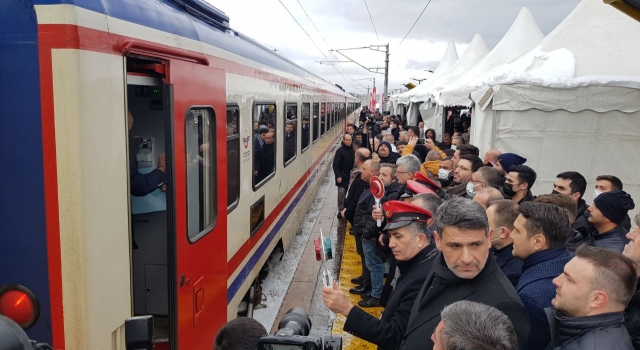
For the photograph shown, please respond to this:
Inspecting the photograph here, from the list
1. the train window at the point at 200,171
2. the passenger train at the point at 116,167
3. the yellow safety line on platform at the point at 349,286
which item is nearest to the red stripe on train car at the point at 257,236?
the passenger train at the point at 116,167

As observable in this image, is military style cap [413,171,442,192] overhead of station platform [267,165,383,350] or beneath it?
overhead

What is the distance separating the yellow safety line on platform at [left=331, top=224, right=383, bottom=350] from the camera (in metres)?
5.12

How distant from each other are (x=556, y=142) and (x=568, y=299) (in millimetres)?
5621

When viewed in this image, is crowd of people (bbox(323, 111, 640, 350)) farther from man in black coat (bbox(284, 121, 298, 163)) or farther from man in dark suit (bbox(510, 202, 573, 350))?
man in black coat (bbox(284, 121, 298, 163))

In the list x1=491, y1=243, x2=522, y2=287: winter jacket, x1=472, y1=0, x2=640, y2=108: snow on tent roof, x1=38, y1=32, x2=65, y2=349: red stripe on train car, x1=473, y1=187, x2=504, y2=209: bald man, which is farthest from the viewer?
x1=472, y1=0, x2=640, y2=108: snow on tent roof

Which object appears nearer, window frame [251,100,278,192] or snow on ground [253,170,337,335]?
window frame [251,100,278,192]

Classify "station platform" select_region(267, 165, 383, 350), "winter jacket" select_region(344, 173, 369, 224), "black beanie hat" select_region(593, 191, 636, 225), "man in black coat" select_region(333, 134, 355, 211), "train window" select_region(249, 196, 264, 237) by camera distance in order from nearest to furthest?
"black beanie hat" select_region(593, 191, 636, 225), "train window" select_region(249, 196, 264, 237), "station platform" select_region(267, 165, 383, 350), "winter jacket" select_region(344, 173, 369, 224), "man in black coat" select_region(333, 134, 355, 211)

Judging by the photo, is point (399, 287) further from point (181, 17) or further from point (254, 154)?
point (254, 154)

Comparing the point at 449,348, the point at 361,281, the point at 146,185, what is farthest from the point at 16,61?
the point at 361,281

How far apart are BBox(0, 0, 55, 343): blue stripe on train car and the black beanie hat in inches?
145

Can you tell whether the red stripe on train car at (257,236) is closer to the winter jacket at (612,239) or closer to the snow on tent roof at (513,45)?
the winter jacket at (612,239)

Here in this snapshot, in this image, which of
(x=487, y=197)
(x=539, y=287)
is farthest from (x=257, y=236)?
(x=539, y=287)

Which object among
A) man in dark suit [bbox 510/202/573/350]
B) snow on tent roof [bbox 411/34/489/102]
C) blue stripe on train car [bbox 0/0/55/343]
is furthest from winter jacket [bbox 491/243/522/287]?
snow on tent roof [bbox 411/34/489/102]

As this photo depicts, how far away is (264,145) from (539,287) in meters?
3.92
